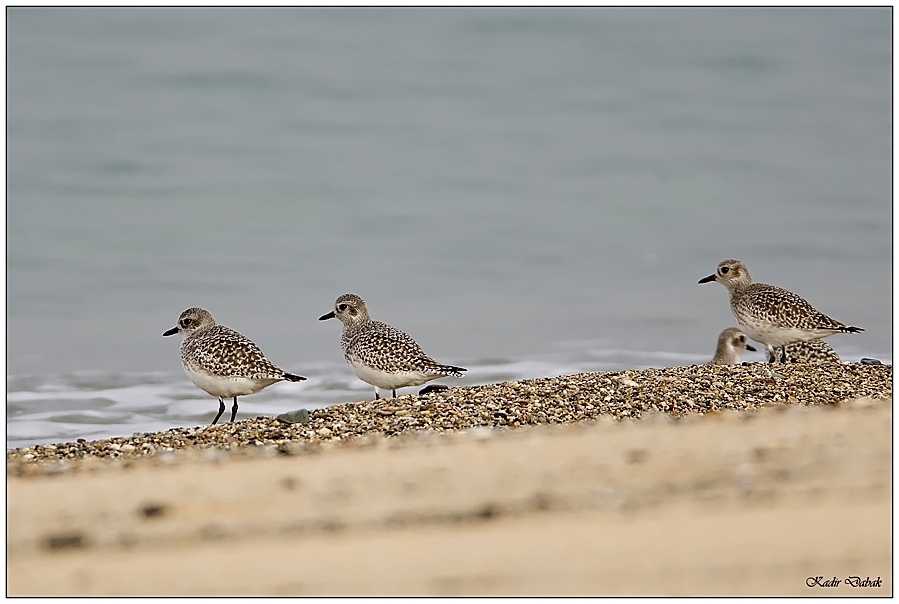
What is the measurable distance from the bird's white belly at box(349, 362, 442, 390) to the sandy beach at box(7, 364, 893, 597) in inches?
92.9

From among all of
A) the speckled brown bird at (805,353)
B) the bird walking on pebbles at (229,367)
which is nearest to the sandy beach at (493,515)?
the bird walking on pebbles at (229,367)

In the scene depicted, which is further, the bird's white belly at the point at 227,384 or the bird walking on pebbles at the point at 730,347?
the bird walking on pebbles at the point at 730,347

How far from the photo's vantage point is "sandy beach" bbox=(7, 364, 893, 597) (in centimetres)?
352

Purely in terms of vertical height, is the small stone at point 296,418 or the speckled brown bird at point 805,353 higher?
the speckled brown bird at point 805,353

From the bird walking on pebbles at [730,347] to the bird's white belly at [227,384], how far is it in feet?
13.2

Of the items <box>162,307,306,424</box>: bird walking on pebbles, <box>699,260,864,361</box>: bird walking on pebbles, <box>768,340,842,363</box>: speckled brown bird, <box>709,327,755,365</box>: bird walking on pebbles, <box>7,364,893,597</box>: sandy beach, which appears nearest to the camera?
<box>7,364,893,597</box>: sandy beach

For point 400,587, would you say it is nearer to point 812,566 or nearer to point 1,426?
point 812,566

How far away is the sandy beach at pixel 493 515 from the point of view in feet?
11.5

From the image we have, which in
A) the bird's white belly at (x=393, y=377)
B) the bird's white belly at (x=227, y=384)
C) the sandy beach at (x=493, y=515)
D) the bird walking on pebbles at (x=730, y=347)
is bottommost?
the sandy beach at (x=493, y=515)

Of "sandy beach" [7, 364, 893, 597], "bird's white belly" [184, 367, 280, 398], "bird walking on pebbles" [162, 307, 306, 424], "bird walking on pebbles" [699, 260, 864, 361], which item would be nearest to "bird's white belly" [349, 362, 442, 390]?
"bird walking on pebbles" [162, 307, 306, 424]

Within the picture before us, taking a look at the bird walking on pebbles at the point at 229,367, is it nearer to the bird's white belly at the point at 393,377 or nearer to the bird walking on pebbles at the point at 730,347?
the bird's white belly at the point at 393,377

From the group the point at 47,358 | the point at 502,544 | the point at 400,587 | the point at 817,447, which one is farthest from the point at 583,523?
the point at 47,358

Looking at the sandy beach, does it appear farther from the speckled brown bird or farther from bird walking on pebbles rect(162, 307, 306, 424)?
the speckled brown bird

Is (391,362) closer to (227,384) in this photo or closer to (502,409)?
(227,384)
